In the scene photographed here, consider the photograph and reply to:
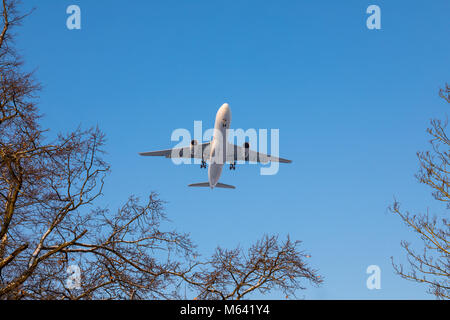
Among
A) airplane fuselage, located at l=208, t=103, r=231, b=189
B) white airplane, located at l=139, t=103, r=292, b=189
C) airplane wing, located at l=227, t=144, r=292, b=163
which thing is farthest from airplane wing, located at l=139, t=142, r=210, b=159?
airplane fuselage, located at l=208, t=103, r=231, b=189

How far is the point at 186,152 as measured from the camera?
51062mm

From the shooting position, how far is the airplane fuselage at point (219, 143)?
4353cm

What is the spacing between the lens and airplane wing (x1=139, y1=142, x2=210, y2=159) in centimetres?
5000

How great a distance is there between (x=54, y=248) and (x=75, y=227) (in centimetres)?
95

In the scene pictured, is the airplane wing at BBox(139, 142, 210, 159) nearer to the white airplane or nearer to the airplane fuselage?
the white airplane

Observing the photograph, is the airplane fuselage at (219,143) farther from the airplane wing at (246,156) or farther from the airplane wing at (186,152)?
the airplane wing at (186,152)

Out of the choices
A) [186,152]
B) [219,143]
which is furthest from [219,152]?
[186,152]

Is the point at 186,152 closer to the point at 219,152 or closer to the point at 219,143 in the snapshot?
the point at 219,152

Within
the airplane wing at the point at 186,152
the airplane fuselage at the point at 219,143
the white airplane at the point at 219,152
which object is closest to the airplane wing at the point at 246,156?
the white airplane at the point at 219,152

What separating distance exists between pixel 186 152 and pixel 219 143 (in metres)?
6.83

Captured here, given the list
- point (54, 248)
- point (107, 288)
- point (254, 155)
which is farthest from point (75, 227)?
point (254, 155)

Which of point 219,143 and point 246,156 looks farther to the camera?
point 246,156
